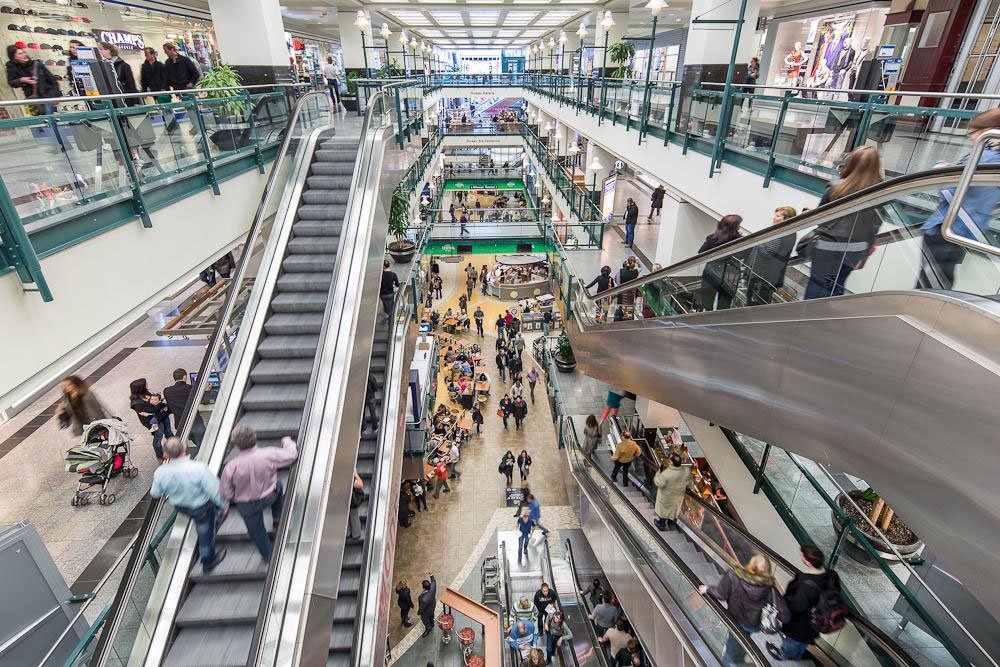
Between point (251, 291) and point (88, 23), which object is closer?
point (251, 291)

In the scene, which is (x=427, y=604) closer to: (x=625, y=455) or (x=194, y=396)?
(x=625, y=455)

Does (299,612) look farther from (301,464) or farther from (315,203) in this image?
(315,203)

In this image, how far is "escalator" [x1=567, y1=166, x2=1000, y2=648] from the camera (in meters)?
1.90

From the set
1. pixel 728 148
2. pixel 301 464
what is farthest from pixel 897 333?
pixel 728 148

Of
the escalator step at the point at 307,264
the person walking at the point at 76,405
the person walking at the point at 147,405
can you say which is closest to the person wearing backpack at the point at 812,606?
the escalator step at the point at 307,264

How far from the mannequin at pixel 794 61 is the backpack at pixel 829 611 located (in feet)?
58.6

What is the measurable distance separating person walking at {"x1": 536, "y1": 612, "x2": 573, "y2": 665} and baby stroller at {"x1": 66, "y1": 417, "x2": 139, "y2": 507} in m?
7.50

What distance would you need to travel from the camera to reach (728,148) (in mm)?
6812

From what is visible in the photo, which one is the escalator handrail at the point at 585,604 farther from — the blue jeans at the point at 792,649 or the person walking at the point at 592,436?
the blue jeans at the point at 792,649

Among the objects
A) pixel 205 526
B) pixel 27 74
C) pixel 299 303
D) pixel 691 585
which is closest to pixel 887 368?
pixel 691 585

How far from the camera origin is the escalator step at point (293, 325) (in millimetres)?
5754

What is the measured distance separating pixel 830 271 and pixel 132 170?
5.94 metres

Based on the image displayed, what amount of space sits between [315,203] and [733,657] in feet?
23.7

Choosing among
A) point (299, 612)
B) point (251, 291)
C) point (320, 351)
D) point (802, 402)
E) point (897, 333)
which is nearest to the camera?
point (897, 333)
